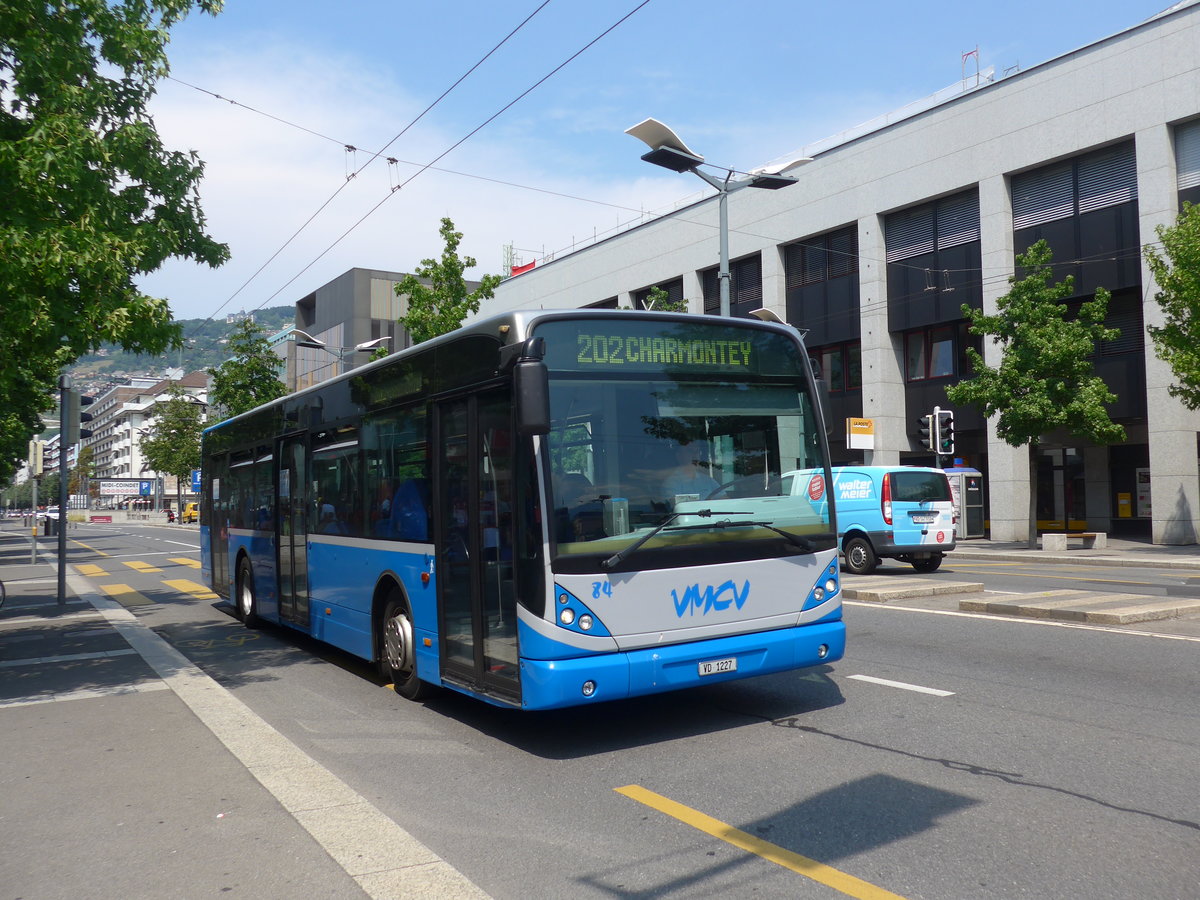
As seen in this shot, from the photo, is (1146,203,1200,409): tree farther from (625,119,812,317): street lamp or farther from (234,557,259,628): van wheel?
(234,557,259,628): van wheel

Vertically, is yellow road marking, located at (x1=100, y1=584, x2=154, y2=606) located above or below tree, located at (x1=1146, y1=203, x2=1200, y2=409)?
below

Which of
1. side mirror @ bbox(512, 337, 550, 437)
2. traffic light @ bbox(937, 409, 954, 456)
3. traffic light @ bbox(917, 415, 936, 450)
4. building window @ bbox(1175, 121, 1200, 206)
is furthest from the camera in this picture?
traffic light @ bbox(917, 415, 936, 450)

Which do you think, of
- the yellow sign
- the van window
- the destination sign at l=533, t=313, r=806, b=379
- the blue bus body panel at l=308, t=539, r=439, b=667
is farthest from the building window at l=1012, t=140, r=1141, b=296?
the blue bus body panel at l=308, t=539, r=439, b=667

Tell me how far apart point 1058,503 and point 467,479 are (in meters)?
30.8

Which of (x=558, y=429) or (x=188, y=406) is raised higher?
(x=188, y=406)

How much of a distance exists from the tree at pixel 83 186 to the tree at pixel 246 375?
89.5ft

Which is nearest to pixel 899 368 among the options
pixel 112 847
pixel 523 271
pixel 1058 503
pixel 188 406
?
pixel 1058 503

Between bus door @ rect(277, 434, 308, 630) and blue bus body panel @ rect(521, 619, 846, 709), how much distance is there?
16.6 feet

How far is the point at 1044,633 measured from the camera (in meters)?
9.89

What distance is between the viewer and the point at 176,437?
7238 centimetres

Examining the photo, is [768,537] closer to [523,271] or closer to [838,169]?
[838,169]

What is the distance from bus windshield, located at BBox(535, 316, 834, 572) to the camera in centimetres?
607

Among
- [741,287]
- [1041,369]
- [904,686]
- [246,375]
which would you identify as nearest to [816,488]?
[904,686]

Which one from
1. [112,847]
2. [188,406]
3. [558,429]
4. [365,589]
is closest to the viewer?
[112,847]
